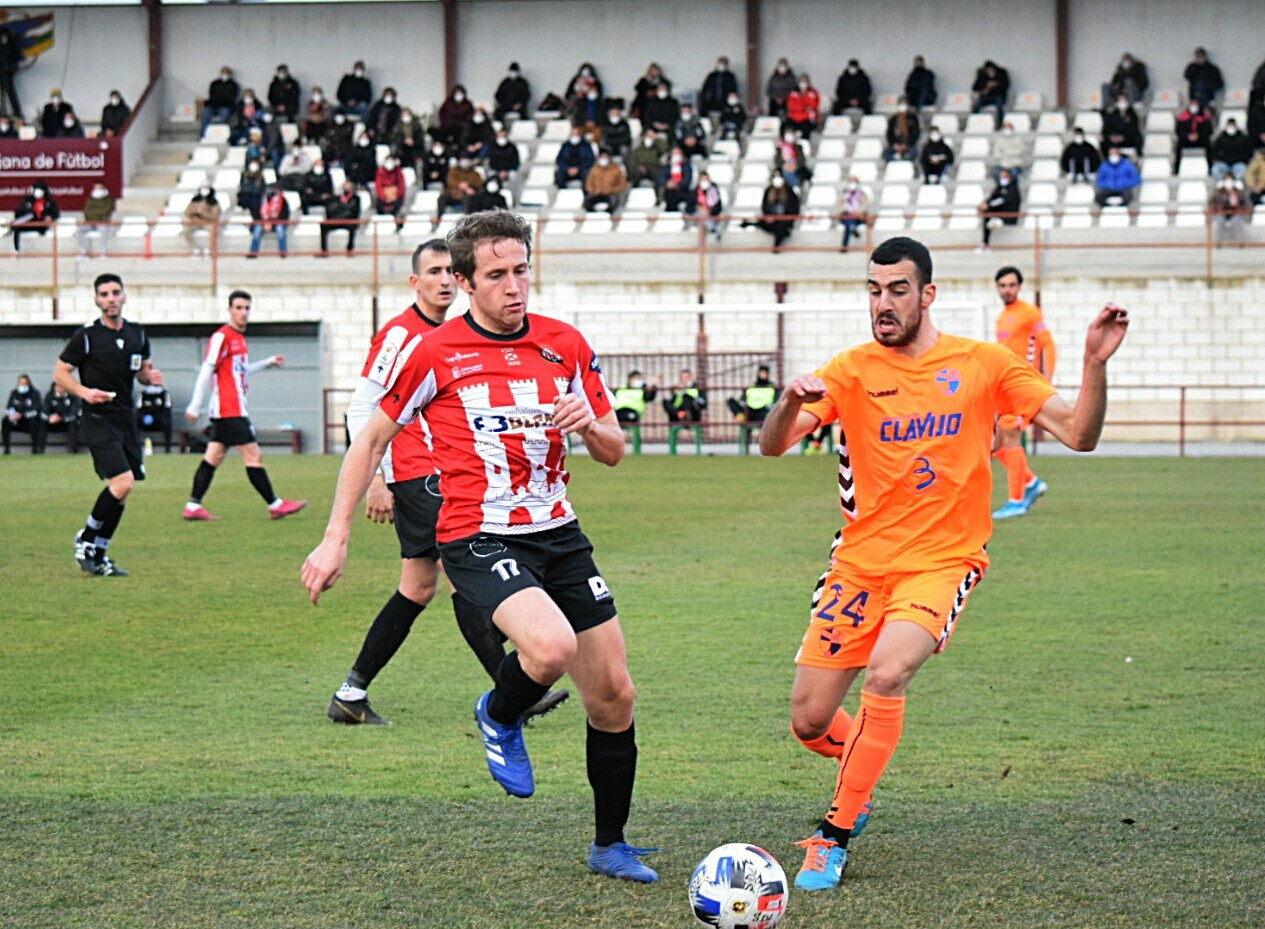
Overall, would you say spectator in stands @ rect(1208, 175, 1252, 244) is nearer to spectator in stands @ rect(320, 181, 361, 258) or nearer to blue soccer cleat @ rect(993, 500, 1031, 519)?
spectator in stands @ rect(320, 181, 361, 258)

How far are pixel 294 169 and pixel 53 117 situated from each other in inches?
270

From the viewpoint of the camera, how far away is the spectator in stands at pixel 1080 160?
34.4 meters

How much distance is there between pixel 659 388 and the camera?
32125mm

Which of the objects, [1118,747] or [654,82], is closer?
[1118,747]

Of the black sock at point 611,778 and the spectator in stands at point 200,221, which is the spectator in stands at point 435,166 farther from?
the black sock at point 611,778

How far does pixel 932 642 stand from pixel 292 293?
29.9m

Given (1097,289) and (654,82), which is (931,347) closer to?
(1097,289)

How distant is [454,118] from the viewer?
3756 cm

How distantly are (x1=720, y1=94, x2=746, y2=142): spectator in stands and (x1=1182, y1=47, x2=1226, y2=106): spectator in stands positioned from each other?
9.52 m

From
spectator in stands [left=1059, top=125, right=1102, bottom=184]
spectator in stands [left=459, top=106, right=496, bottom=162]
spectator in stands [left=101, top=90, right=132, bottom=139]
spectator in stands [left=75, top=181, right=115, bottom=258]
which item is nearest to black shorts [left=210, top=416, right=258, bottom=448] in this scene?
spectator in stands [left=75, top=181, right=115, bottom=258]

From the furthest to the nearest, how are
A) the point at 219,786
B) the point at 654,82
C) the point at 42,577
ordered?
the point at 654,82, the point at 42,577, the point at 219,786

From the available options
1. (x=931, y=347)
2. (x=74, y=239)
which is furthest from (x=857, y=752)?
(x=74, y=239)

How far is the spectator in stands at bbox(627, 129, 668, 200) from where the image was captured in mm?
35406

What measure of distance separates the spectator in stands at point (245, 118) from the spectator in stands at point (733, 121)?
34.7 feet
